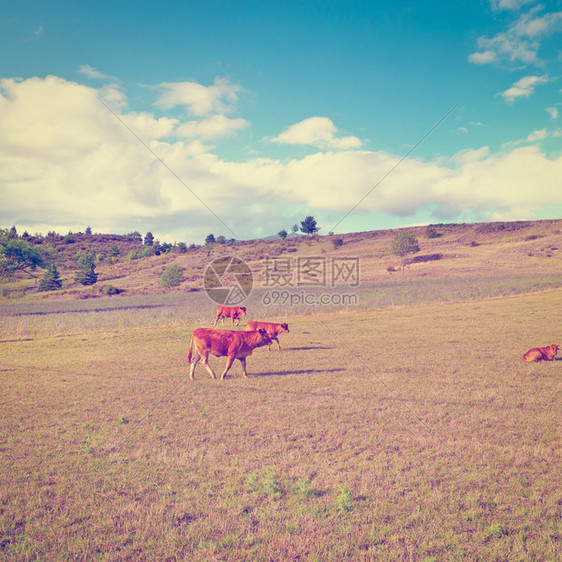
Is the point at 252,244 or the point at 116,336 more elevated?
the point at 252,244

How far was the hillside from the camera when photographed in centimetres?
7856

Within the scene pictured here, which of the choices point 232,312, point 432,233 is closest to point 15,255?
point 232,312

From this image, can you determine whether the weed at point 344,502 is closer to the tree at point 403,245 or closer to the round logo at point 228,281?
the round logo at point 228,281

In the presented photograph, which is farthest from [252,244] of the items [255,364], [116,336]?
[255,364]

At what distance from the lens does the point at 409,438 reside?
25.4 feet

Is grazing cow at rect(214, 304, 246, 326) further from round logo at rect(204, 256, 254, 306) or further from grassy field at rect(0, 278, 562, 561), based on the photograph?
round logo at rect(204, 256, 254, 306)

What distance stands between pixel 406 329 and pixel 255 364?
436 inches

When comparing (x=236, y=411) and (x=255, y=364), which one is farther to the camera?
(x=255, y=364)

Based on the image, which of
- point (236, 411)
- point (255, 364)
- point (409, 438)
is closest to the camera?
point (409, 438)

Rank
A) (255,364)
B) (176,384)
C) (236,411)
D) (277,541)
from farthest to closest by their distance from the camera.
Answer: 1. (255,364)
2. (176,384)
3. (236,411)
4. (277,541)

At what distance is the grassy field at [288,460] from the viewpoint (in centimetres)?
486

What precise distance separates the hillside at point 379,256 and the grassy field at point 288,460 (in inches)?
2443

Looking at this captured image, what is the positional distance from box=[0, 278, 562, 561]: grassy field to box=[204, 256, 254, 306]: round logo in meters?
→ 39.8

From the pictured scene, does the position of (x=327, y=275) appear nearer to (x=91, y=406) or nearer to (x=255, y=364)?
(x=255, y=364)
